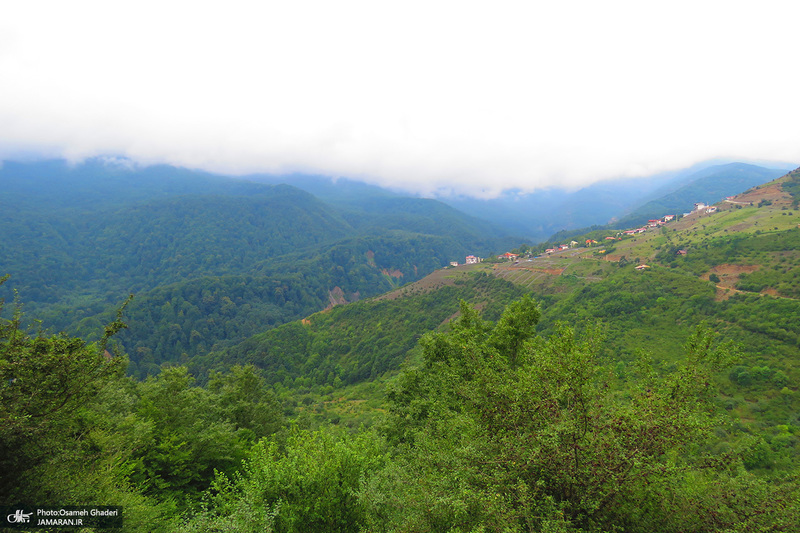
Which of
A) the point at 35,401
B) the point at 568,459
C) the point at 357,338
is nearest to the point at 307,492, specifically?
the point at 35,401

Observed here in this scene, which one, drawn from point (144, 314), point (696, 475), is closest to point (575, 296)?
point (696, 475)

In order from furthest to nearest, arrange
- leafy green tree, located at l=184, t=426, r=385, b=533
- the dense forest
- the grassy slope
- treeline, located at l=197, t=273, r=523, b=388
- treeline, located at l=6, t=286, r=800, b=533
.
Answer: treeline, located at l=197, t=273, r=523, b=388 → the grassy slope → leafy green tree, located at l=184, t=426, r=385, b=533 → the dense forest → treeline, located at l=6, t=286, r=800, b=533

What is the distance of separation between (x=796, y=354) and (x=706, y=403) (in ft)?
151

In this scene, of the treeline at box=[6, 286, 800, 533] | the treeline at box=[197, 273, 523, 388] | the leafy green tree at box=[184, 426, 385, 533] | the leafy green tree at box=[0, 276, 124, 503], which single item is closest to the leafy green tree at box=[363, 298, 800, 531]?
the treeline at box=[6, 286, 800, 533]

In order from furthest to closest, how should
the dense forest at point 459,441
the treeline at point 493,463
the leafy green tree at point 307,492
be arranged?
the leafy green tree at point 307,492 → the dense forest at point 459,441 → the treeline at point 493,463

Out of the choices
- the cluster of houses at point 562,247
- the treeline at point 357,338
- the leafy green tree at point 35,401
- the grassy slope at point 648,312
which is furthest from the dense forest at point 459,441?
the cluster of houses at point 562,247

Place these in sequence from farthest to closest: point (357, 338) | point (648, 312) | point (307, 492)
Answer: point (357, 338) < point (648, 312) < point (307, 492)

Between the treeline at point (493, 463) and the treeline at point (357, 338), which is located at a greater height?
the treeline at point (493, 463)

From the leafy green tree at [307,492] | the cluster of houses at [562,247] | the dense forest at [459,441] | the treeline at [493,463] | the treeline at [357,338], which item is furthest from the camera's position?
the cluster of houses at [562,247]

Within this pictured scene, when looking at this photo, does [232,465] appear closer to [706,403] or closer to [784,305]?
[706,403]

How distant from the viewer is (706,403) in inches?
456

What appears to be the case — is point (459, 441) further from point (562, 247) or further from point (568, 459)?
point (562, 247)

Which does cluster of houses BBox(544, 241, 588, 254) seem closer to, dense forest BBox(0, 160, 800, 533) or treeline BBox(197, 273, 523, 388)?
treeline BBox(197, 273, 523, 388)

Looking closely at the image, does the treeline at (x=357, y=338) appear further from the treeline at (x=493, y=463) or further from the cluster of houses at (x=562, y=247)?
the treeline at (x=493, y=463)
